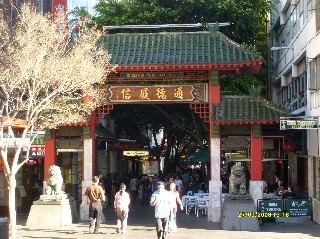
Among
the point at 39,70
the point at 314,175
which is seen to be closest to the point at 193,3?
the point at 314,175

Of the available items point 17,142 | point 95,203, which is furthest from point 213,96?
point 17,142

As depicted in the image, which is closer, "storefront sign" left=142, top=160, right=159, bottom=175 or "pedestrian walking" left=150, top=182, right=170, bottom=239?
"pedestrian walking" left=150, top=182, right=170, bottom=239

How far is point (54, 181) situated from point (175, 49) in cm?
732

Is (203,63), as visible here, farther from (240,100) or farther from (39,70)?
(39,70)

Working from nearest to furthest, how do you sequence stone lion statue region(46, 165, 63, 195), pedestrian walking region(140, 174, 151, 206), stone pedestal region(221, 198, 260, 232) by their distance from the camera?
stone pedestal region(221, 198, 260, 232) < stone lion statue region(46, 165, 63, 195) < pedestrian walking region(140, 174, 151, 206)

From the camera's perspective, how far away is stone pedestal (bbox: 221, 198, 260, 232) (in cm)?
2127

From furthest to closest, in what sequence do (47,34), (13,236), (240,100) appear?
(240,100) < (47,34) < (13,236)

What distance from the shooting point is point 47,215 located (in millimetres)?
22547

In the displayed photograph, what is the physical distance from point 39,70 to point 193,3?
1609 cm

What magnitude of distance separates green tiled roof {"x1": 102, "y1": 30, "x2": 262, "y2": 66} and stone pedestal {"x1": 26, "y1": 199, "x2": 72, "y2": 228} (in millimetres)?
6050

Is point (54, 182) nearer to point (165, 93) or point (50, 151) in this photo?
point (50, 151)

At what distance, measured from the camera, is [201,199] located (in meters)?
27.1
